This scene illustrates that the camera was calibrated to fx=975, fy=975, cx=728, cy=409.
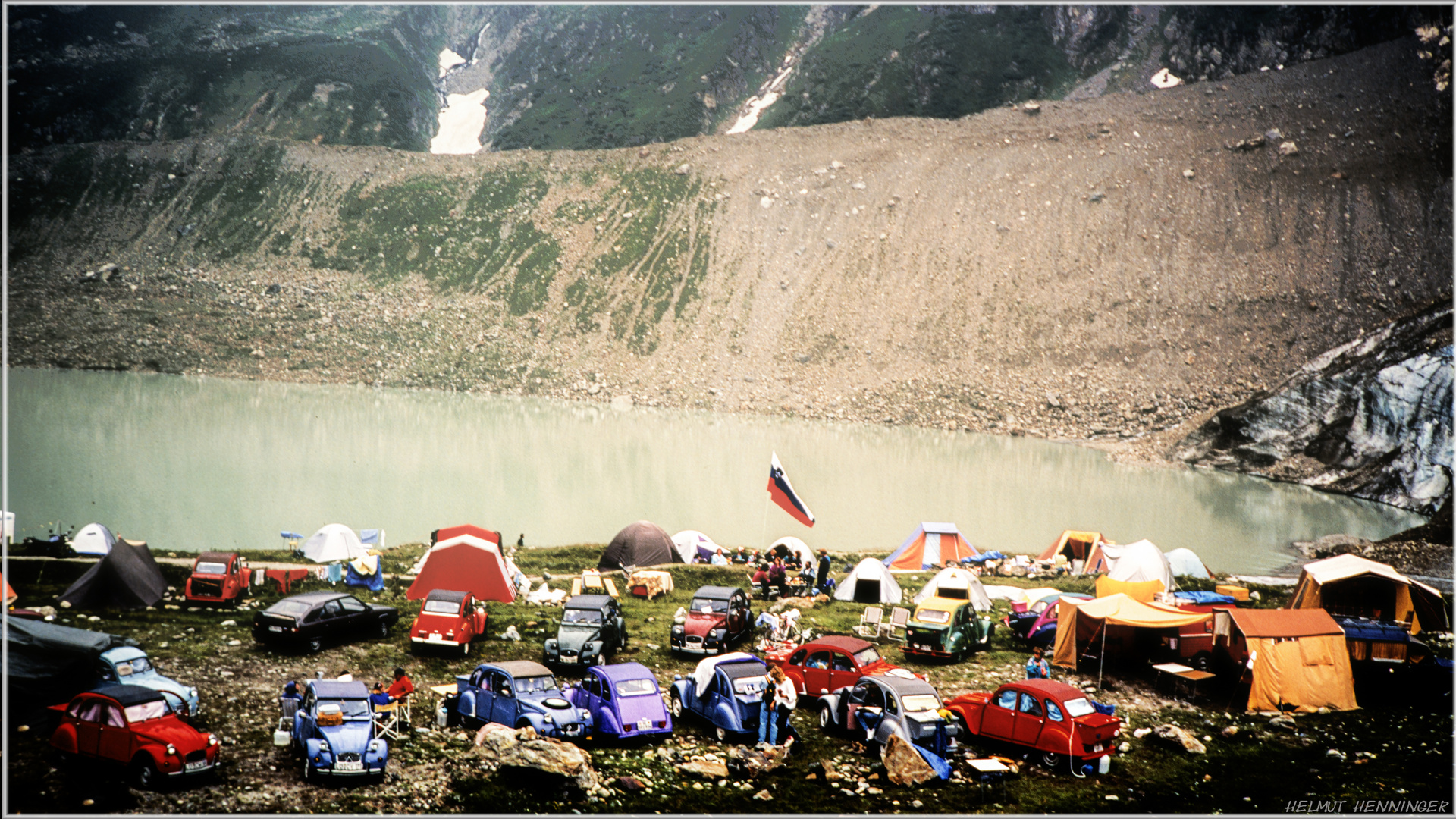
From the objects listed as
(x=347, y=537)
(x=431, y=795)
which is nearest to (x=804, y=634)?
(x=431, y=795)

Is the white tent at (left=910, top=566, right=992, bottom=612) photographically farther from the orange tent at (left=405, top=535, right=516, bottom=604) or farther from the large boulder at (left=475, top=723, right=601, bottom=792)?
the large boulder at (left=475, top=723, right=601, bottom=792)

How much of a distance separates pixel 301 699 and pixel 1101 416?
218 ft

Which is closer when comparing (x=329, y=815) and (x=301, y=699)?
(x=329, y=815)

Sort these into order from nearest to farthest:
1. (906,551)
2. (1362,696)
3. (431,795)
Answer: (431,795), (1362,696), (906,551)

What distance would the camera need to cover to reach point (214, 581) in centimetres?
2030

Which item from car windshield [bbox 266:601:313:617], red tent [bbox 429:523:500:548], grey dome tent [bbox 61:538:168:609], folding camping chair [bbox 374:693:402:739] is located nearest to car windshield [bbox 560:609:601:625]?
folding camping chair [bbox 374:693:402:739]

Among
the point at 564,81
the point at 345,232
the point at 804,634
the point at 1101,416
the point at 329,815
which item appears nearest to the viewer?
the point at 329,815

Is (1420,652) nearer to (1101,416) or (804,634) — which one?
(804,634)

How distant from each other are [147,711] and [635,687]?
621cm

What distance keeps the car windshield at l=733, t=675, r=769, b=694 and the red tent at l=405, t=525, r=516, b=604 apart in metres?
9.81

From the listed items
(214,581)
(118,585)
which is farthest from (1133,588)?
(118,585)

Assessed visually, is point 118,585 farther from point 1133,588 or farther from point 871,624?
point 1133,588

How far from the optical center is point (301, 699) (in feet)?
43.3

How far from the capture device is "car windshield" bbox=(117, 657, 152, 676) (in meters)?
13.7
